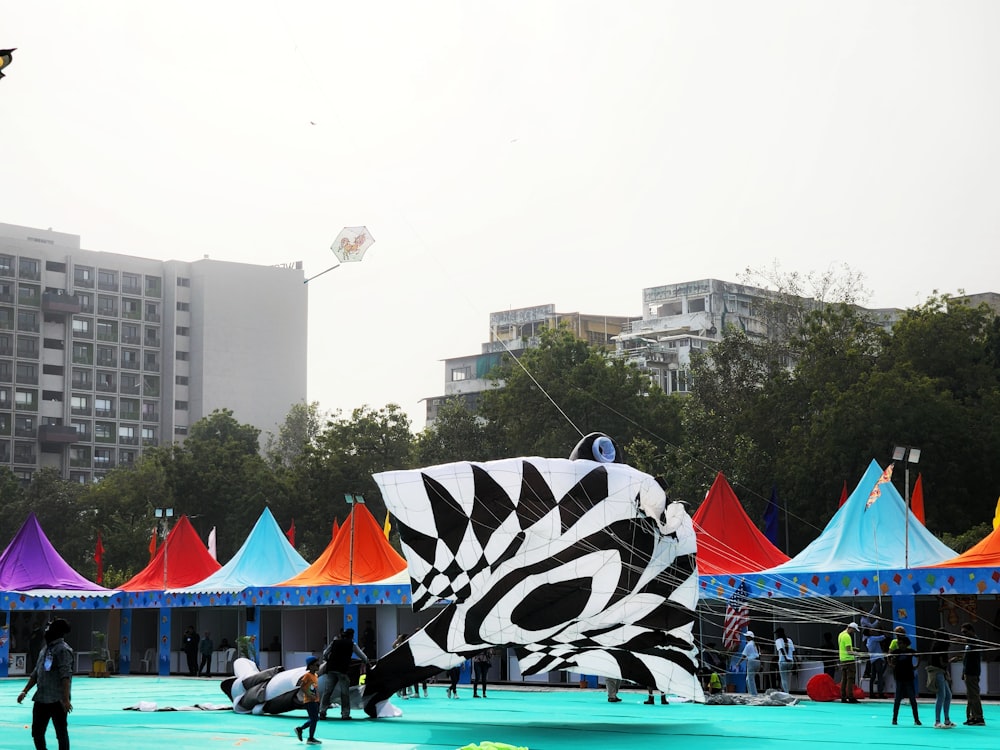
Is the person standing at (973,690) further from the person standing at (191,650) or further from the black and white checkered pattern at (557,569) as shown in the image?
the person standing at (191,650)

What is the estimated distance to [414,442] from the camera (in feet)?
219

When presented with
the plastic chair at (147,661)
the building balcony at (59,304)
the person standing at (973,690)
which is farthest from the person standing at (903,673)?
the building balcony at (59,304)

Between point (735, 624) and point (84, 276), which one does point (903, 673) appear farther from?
point (84, 276)

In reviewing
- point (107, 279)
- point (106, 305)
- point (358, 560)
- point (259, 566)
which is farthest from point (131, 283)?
point (358, 560)

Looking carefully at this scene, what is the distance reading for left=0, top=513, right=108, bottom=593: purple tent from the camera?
39688mm

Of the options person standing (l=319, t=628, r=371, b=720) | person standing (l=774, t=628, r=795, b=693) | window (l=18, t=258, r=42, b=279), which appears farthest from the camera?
window (l=18, t=258, r=42, b=279)

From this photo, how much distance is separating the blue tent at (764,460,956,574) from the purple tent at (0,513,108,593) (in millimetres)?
22454

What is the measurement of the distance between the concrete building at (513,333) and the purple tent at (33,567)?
54767 mm

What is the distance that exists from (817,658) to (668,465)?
2094 centimetres

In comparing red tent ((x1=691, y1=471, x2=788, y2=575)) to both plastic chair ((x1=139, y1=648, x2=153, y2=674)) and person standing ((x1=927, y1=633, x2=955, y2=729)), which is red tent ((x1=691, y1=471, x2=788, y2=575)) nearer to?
person standing ((x1=927, y1=633, x2=955, y2=729))

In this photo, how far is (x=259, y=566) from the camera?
38.4 m

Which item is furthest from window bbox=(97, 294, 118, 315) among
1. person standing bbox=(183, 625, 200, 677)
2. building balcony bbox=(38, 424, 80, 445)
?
person standing bbox=(183, 625, 200, 677)

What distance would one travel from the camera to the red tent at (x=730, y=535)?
31513 mm

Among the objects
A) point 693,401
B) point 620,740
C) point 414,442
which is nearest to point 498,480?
point 620,740
